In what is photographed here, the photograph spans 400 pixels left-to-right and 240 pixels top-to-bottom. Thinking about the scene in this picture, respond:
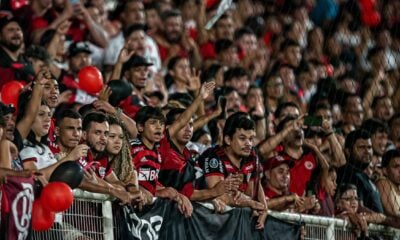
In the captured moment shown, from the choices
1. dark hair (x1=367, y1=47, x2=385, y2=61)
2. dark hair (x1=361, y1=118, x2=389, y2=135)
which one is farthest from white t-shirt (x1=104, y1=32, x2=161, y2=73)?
dark hair (x1=367, y1=47, x2=385, y2=61)

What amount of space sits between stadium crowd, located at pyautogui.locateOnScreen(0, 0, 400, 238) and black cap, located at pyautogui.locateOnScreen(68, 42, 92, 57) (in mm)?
12

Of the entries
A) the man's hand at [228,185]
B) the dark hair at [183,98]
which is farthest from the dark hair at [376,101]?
the man's hand at [228,185]

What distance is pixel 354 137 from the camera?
37.1ft

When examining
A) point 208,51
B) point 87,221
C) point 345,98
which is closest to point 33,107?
point 87,221

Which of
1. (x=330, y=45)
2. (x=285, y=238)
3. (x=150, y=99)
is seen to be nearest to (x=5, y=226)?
(x=285, y=238)

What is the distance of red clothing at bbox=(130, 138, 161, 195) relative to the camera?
887cm

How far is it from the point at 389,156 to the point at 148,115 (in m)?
3.00

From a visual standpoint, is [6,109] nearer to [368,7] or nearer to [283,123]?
[283,123]

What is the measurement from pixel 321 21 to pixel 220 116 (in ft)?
18.5

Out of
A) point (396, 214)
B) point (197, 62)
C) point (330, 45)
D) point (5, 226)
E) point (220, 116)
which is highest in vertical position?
point (330, 45)

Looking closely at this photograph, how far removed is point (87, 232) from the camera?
8.06m

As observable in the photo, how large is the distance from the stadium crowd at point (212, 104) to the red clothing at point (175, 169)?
10mm

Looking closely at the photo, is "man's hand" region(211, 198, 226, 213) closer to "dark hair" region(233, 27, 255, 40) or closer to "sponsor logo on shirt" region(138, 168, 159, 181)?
"sponsor logo on shirt" region(138, 168, 159, 181)

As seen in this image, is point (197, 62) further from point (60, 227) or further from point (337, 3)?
point (60, 227)
